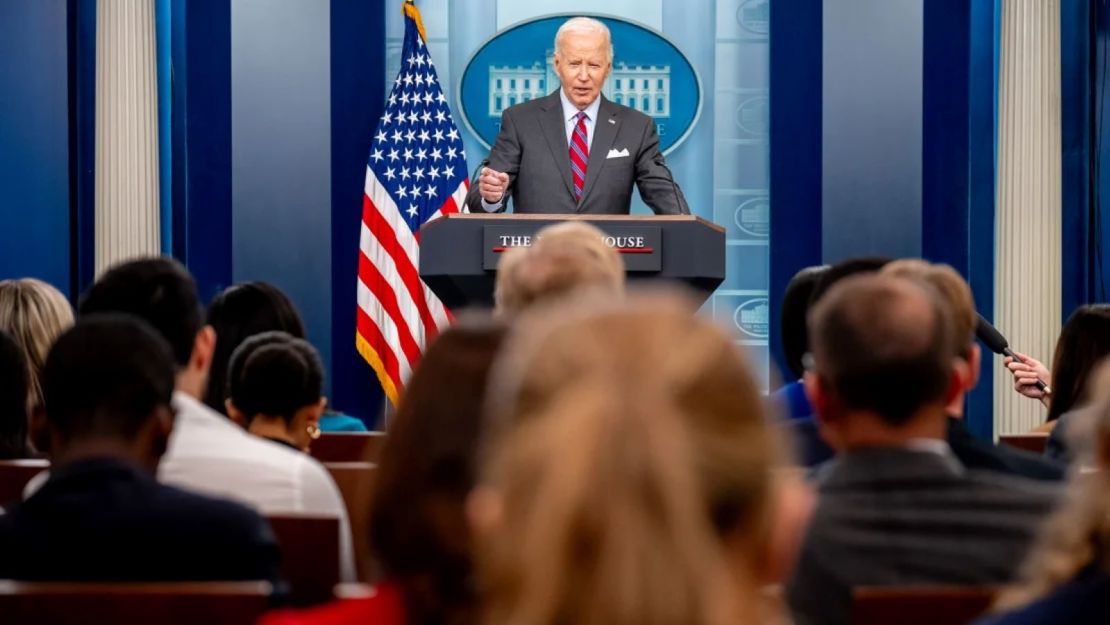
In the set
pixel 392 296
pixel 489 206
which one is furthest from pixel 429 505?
pixel 392 296

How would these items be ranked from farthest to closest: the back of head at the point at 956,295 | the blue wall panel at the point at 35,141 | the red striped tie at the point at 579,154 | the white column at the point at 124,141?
the white column at the point at 124,141 < the blue wall panel at the point at 35,141 < the red striped tie at the point at 579,154 < the back of head at the point at 956,295

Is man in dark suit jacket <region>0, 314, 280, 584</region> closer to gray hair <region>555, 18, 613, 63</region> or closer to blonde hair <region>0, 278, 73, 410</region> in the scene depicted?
blonde hair <region>0, 278, 73, 410</region>

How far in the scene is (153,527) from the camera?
205 centimetres

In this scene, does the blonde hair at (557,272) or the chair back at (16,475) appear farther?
the chair back at (16,475)

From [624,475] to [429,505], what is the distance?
1.24 ft

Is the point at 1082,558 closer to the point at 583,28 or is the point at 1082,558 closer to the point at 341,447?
the point at 341,447

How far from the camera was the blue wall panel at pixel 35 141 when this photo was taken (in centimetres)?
716

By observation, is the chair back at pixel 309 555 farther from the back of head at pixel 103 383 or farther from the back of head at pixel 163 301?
the back of head at pixel 163 301

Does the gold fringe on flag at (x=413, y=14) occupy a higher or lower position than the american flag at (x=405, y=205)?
higher

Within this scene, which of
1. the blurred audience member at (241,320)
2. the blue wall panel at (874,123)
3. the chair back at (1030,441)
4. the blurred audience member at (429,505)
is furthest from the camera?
the blue wall panel at (874,123)

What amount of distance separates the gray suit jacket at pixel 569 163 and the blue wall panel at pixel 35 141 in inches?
90.7

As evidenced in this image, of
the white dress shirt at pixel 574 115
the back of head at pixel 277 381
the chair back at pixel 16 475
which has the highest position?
the white dress shirt at pixel 574 115

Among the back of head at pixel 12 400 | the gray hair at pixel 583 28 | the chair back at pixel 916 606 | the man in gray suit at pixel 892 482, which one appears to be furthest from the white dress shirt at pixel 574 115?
the chair back at pixel 916 606

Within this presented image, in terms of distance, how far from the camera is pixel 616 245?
5543mm
